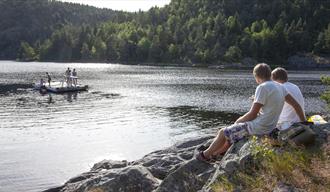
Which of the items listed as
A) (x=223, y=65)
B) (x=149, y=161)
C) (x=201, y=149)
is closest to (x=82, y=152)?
(x=149, y=161)

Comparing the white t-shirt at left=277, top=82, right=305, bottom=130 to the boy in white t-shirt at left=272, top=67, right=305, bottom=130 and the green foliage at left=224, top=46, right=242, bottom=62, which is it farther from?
the green foliage at left=224, top=46, right=242, bottom=62

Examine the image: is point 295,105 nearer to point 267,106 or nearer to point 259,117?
point 267,106

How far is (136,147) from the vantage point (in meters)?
27.2

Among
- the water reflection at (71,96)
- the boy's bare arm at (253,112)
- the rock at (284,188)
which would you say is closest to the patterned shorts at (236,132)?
the boy's bare arm at (253,112)

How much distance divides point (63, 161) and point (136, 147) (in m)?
5.50

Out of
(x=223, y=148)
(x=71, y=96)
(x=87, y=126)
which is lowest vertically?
(x=71, y=96)

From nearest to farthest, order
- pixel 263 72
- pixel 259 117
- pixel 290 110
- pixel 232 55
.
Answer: pixel 259 117 < pixel 263 72 < pixel 290 110 < pixel 232 55

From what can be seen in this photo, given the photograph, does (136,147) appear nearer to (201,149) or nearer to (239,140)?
(201,149)

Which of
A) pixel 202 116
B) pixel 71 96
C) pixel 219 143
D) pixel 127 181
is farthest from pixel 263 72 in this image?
pixel 71 96

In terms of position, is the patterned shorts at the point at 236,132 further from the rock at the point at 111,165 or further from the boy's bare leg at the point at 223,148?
the rock at the point at 111,165

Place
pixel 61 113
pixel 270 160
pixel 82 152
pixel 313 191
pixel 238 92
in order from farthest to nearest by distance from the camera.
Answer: pixel 238 92
pixel 61 113
pixel 82 152
pixel 270 160
pixel 313 191

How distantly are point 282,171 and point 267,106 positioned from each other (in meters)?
2.26

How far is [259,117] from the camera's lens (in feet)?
32.8

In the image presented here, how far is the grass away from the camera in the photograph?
7801mm
